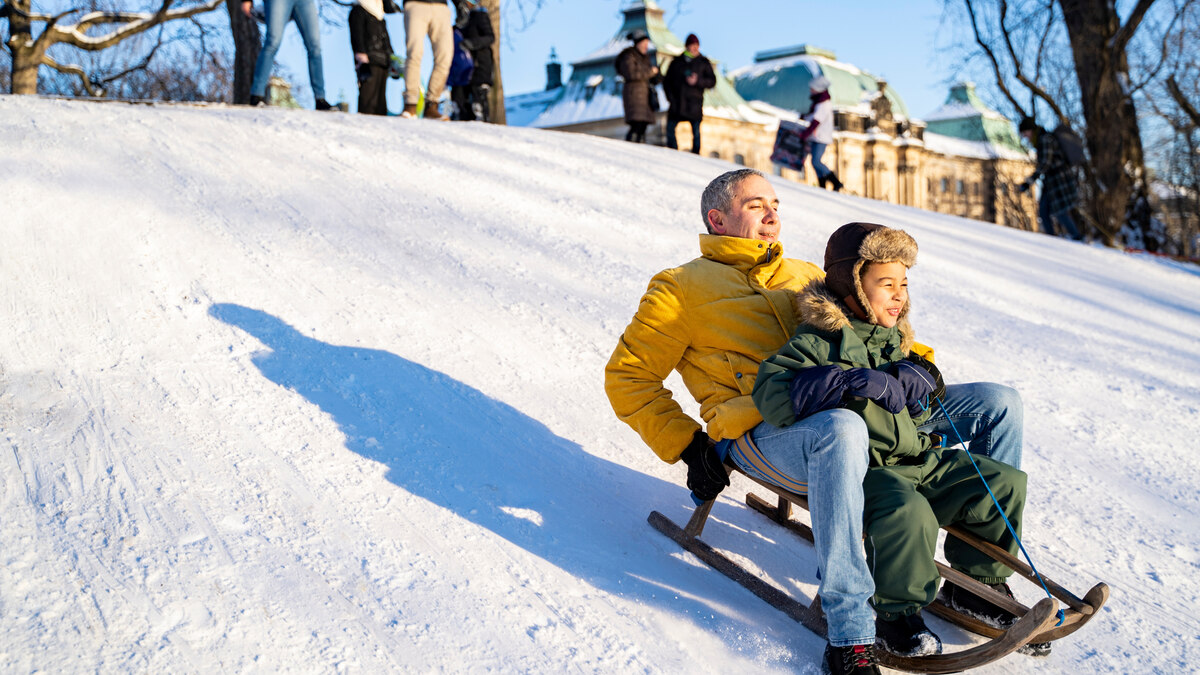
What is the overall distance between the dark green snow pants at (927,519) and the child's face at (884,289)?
1.29 feet

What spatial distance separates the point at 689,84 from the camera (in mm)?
Result: 11406

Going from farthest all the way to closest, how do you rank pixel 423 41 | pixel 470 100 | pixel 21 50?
pixel 21 50 < pixel 470 100 < pixel 423 41

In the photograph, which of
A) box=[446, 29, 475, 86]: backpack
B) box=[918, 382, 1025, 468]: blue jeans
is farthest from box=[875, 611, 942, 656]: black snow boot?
box=[446, 29, 475, 86]: backpack

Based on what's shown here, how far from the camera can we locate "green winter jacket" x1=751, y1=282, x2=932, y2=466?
2.23 metres

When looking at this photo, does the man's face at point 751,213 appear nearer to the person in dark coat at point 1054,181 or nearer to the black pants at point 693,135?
the black pants at point 693,135

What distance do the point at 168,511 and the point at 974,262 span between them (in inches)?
241

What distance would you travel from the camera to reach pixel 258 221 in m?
4.70

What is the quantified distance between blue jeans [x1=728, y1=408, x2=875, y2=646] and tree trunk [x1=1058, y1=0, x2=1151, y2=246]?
13096mm

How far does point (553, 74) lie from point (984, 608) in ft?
170

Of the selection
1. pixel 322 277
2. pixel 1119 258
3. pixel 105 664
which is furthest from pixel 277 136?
pixel 1119 258

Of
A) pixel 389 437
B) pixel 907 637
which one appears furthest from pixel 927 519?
pixel 389 437

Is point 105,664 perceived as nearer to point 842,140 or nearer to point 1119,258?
point 1119,258

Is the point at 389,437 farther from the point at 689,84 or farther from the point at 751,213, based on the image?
the point at 689,84

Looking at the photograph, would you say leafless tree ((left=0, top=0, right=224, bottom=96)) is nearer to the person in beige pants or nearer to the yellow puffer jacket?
the person in beige pants
